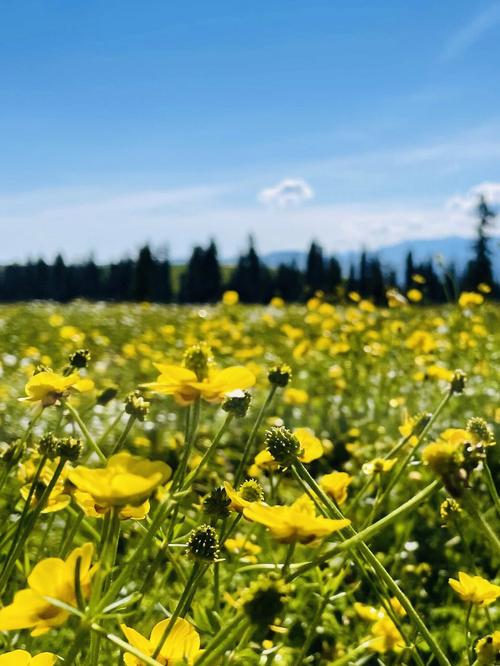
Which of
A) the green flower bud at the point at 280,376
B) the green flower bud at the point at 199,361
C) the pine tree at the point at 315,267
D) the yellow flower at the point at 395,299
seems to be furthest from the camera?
the pine tree at the point at 315,267

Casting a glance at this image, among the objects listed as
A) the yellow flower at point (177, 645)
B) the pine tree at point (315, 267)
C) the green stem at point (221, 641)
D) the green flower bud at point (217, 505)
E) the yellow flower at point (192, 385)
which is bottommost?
the yellow flower at point (177, 645)

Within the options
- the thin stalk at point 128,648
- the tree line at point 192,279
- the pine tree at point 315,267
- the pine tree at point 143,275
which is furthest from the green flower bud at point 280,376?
the pine tree at point 315,267

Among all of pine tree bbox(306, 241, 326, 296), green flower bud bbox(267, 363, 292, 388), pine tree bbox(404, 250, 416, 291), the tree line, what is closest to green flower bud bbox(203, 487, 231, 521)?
green flower bud bbox(267, 363, 292, 388)

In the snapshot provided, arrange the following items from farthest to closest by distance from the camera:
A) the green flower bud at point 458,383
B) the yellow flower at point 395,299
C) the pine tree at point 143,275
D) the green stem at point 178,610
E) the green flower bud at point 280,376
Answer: the pine tree at point 143,275
the yellow flower at point 395,299
the green flower bud at point 458,383
the green flower bud at point 280,376
the green stem at point 178,610

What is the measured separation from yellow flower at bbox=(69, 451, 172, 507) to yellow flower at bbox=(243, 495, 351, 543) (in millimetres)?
78

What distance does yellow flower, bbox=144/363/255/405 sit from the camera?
2.04 ft

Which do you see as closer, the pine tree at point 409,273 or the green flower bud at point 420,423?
the green flower bud at point 420,423

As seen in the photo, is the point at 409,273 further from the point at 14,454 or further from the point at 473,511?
the point at 473,511

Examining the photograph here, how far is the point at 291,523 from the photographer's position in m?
0.52

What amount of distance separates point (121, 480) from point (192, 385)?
0.15 m

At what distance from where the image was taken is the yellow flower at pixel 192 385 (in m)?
0.62

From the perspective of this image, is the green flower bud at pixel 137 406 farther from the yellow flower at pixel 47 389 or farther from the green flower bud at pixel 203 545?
the green flower bud at pixel 203 545

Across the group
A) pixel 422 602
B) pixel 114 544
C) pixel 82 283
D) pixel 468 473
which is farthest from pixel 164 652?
pixel 82 283

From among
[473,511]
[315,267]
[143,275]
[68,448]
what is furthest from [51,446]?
[315,267]
